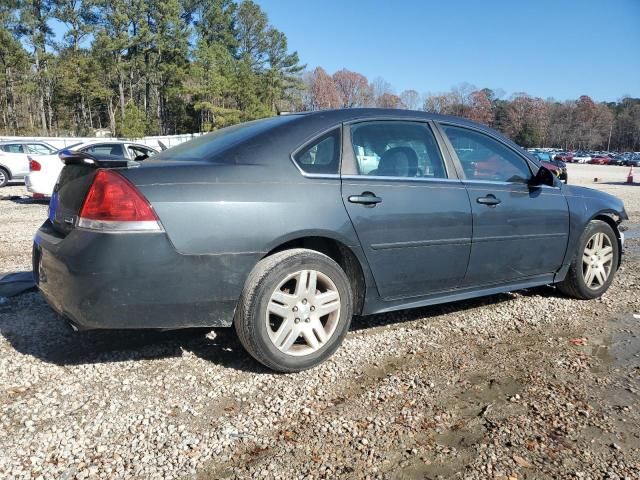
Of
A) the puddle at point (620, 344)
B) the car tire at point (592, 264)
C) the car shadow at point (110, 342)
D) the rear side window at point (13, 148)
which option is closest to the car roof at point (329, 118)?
the car shadow at point (110, 342)

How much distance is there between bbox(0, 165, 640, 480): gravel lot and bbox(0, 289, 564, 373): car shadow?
0.05 feet

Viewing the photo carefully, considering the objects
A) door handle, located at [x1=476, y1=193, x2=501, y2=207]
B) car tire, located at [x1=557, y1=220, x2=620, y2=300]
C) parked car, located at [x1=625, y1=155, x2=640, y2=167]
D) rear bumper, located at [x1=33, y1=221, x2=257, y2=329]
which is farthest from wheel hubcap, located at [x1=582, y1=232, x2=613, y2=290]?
parked car, located at [x1=625, y1=155, x2=640, y2=167]

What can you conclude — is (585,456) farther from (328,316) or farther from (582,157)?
(582,157)

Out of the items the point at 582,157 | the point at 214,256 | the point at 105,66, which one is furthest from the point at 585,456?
the point at 582,157

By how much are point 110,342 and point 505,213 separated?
285 cm

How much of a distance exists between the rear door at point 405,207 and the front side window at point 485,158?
207 millimetres

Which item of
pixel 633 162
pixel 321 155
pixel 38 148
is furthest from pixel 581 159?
pixel 321 155

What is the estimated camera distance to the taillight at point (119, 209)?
8.11ft

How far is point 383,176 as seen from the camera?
3215mm

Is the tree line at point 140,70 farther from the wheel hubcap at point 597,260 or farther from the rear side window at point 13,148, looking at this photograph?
the wheel hubcap at point 597,260

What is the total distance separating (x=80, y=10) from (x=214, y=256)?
58.0 m

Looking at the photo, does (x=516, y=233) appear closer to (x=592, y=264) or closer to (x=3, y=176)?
Answer: (x=592, y=264)

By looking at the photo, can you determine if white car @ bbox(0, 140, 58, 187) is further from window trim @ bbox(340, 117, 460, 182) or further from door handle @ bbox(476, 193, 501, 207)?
door handle @ bbox(476, 193, 501, 207)

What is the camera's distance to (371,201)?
3061 mm
